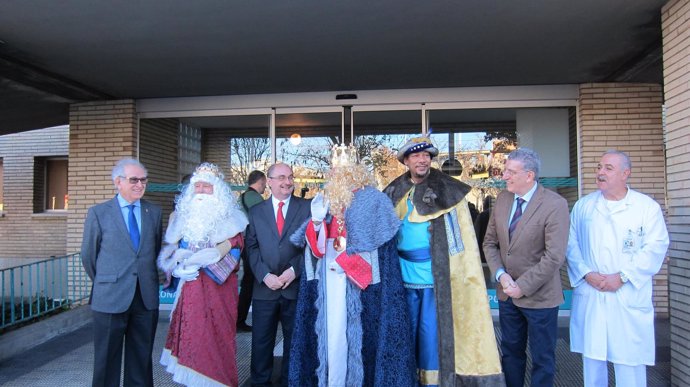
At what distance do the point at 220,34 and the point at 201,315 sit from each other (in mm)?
2784

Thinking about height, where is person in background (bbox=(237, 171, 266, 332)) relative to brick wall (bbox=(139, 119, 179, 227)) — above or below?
below

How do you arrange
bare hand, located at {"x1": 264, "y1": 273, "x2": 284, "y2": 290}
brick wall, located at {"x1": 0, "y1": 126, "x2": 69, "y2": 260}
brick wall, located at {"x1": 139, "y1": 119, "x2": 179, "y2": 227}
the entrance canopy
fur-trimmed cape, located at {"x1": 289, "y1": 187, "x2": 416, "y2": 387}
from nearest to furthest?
fur-trimmed cape, located at {"x1": 289, "y1": 187, "x2": 416, "y2": 387}
bare hand, located at {"x1": 264, "y1": 273, "x2": 284, "y2": 290}
the entrance canopy
brick wall, located at {"x1": 139, "y1": 119, "x2": 179, "y2": 227}
brick wall, located at {"x1": 0, "y1": 126, "x2": 69, "y2": 260}

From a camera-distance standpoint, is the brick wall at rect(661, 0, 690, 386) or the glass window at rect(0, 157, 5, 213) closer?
the brick wall at rect(661, 0, 690, 386)

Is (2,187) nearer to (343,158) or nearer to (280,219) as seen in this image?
(280,219)

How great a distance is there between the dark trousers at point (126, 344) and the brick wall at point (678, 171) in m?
4.21

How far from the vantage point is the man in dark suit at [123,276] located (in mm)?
3609

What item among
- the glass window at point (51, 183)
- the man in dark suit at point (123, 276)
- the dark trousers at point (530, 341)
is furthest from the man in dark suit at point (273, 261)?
the glass window at point (51, 183)

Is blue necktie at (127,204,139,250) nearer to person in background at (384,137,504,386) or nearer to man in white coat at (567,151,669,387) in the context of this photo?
person in background at (384,137,504,386)

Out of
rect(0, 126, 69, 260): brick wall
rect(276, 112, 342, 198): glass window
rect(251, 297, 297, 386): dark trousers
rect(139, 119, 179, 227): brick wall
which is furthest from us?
rect(0, 126, 69, 260): brick wall

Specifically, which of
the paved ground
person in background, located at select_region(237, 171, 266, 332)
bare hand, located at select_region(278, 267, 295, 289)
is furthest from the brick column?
bare hand, located at select_region(278, 267, 295, 289)

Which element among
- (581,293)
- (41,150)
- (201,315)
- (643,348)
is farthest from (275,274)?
(41,150)

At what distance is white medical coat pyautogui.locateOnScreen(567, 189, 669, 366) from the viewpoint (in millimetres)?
3336

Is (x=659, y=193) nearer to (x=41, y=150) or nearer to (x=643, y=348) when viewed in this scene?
(x=643, y=348)

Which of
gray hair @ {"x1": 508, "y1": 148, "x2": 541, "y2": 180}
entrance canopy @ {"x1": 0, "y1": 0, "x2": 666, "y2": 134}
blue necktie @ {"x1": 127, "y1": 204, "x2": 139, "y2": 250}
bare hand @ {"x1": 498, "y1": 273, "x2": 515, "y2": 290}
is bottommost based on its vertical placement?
bare hand @ {"x1": 498, "y1": 273, "x2": 515, "y2": 290}
